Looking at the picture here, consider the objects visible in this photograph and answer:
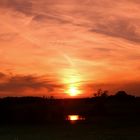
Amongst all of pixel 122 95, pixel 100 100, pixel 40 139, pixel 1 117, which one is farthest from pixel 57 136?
pixel 122 95

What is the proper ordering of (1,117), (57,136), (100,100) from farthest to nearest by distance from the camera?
(100,100) → (1,117) → (57,136)

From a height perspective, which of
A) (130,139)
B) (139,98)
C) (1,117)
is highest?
(139,98)

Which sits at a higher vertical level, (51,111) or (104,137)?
(51,111)

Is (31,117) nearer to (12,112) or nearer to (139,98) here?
(12,112)

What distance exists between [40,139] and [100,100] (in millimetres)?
70892

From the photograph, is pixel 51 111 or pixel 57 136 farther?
pixel 51 111

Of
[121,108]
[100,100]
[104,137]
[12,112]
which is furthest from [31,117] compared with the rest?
[104,137]

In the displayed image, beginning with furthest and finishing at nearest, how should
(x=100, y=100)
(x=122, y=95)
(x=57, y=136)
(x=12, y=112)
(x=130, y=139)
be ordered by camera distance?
1. (x=122, y=95)
2. (x=100, y=100)
3. (x=12, y=112)
4. (x=57, y=136)
5. (x=130, y=139)

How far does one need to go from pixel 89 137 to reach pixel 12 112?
48296mm

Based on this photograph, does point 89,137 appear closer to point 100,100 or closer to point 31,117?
point 31,117

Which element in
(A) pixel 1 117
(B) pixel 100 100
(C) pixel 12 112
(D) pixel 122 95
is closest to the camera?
(A) pixel 1 117

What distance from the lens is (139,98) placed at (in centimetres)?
16262

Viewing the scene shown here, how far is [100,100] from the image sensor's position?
4663 inches

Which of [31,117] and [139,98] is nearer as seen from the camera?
[31,117]
